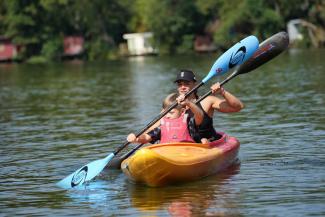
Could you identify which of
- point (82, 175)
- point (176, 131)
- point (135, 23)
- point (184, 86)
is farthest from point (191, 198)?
point (135, 23)

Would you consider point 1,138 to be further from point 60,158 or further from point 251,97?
point 251,97

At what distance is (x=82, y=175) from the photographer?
47.9ft

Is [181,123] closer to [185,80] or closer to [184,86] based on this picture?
[184,86]

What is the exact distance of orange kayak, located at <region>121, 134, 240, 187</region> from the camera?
13.3 m

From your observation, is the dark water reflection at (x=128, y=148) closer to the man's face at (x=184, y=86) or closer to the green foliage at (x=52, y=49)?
the man's face at (x=184, y=86)

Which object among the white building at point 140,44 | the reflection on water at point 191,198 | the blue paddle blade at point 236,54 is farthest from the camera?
the white building at point 140,44

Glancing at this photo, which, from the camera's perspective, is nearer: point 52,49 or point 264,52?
point 264,52

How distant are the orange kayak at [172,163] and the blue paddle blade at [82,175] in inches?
22.1

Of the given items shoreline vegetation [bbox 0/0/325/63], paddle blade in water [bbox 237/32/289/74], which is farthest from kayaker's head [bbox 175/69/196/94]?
shoreline vegetation [bbox 0/0/325/63]

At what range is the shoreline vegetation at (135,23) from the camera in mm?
85375

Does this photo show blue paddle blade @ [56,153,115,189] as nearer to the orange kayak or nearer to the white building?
the orange kayak

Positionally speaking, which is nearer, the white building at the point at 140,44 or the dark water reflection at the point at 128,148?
the dark water reflection at the point at 128,148

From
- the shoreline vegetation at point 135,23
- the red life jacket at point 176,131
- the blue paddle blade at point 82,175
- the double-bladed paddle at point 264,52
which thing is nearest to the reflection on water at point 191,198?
the blue paddle blade at point 82,175

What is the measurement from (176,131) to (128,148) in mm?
4711
